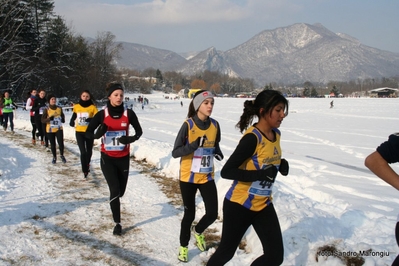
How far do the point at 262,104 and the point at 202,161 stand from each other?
1294mm

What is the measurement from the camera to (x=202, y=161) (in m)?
4.21

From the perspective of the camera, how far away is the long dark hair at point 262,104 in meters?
3.16

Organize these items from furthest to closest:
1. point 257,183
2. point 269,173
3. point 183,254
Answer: point 183,254 < point 257,183 < point 269,173

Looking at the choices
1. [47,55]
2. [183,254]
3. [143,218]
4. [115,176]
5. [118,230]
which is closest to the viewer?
[183,254]

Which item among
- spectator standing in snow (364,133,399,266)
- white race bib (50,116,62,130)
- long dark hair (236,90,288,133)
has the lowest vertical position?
white race bib (50,116,62,130)

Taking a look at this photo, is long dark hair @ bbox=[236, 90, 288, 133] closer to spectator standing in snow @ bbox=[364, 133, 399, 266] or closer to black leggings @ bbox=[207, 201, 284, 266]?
black leggings @ bbox=[207, 201, 284, 266]

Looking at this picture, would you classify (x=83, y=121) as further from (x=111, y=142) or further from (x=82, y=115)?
(x=111, y=142)

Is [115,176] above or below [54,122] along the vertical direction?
below

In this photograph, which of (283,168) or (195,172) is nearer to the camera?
(283,168)

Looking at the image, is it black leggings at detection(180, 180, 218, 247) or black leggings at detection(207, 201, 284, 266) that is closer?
black leggings at detection(207, 201, 284, 266)

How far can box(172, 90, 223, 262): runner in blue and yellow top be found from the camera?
416 cm

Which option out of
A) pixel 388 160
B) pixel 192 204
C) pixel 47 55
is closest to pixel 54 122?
pixel 192 204

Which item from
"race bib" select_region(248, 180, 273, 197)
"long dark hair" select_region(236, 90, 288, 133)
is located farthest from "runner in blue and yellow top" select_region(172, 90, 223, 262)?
"race bib" select_region(248, 180, 273, 197)

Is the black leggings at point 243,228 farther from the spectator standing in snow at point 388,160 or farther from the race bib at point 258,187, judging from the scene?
the spectator standing in snow at point 388,160
